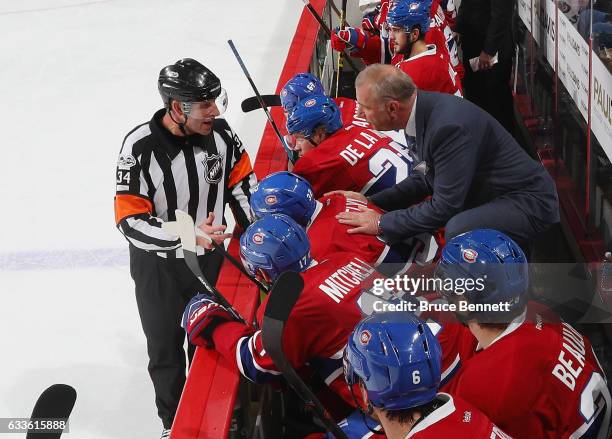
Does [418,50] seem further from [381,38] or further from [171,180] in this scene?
[171,180]

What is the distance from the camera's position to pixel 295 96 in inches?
129

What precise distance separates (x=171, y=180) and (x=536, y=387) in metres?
1.36

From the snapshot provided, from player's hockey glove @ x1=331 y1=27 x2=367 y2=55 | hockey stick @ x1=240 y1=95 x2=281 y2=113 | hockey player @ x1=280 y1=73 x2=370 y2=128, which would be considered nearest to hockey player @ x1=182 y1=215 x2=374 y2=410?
hockey player @ x1=280 y1=73 x2=370 y2=128

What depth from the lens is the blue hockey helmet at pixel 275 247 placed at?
7.16 ft

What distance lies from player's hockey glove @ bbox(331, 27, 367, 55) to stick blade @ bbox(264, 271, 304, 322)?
9.16ft

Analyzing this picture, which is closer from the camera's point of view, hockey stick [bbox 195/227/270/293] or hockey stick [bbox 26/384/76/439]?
hockey stick [bbox 26/384/76/439]

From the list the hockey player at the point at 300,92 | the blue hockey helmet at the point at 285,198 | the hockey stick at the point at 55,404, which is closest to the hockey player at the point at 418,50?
the hockey player at the point at 300,92

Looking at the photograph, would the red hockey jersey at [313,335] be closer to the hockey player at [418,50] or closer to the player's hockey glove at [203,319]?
the player's hockey glove at [203,319]

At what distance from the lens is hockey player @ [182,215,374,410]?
207cm

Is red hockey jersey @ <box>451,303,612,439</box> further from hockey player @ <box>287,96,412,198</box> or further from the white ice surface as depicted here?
the white ice surface

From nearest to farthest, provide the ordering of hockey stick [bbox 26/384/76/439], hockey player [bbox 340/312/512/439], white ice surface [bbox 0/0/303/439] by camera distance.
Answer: hockey stick [bbox 26/384/76/439] → hockey player [bbox 340/312/512/439] → white ice surface [bbox 0/0/303/439]

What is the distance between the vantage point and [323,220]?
2596 mm

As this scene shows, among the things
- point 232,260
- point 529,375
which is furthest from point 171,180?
point 529,375

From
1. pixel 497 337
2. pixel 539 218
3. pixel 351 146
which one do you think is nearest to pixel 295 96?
pixel 351 146
